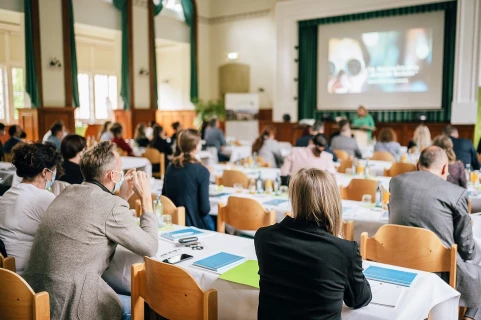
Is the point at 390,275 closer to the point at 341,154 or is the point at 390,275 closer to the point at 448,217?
the point at 448,217

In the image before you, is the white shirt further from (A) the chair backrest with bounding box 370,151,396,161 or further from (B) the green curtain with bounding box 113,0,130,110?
(B) the green curtain with bounding box 113,0,130,110

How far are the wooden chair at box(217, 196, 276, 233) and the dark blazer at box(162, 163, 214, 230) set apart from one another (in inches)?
11.5

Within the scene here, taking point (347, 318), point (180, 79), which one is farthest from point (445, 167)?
point (180, 79)

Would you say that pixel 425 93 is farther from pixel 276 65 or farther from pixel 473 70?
pixel 276 65

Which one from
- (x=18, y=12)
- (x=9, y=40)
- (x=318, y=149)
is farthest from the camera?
(x=9, y=40)

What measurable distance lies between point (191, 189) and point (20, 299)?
213cm

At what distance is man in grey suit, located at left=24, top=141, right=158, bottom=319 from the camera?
2.30 meters

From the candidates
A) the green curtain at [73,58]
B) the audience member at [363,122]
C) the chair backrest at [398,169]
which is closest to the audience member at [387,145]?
the chair backrest at [398,169]

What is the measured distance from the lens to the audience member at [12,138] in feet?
26.1

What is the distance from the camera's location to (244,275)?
7.82 feet

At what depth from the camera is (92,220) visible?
2320 millimetres

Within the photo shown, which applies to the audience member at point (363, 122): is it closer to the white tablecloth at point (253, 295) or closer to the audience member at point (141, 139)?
the audience member at point (141, 139)

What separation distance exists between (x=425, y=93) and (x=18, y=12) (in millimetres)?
9818

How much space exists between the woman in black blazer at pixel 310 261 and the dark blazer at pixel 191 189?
7.05 ft
